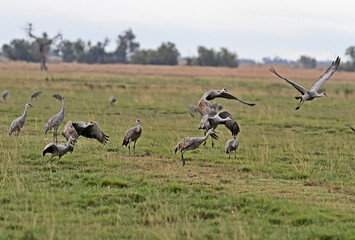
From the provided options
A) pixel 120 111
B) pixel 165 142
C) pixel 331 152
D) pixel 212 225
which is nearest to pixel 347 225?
pixel 212 225

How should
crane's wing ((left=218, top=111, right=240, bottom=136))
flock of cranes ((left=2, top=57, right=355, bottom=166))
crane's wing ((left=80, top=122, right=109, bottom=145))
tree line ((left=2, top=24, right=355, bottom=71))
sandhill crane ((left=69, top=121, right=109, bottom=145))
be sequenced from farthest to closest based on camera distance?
1. tree line ((left=2, top=24, right=355, bottom=71))
2. crane's wing ((left=218, top=111, right=240, bottom=136))
3. crane's wing ((left=80, top=122, right=109, bottom=145))
4. sandhill crane ((left=69, top=121, right=109, bottom=145))
5. flock of cranes ((left=2, top=57, right=355, bottom=166))

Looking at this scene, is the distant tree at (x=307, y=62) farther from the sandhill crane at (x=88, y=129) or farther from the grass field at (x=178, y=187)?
the sandhill crane at (x=88, y=129)

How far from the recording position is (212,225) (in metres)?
6.15

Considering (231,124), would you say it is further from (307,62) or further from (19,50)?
(307,62)

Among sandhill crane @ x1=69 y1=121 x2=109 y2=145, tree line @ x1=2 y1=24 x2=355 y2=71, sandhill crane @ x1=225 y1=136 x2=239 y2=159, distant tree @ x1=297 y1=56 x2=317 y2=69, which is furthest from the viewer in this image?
distant tree @ x1=297 y1=56 x2=317 y2=69

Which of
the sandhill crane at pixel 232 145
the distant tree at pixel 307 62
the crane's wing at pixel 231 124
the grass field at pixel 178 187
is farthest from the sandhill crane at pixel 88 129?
the distant tree at pixel 307 62

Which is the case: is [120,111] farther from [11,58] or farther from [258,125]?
[11,58]

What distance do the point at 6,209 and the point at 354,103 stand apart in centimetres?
2224

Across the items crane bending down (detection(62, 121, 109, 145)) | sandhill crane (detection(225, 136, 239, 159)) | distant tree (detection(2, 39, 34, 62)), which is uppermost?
distant tree (detection(2, 39, 34, 62))

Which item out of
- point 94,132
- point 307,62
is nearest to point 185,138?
point 94,132

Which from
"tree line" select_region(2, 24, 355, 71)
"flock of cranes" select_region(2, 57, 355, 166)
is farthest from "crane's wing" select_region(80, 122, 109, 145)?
"tree line" select_region(2, 24, 355, 71)

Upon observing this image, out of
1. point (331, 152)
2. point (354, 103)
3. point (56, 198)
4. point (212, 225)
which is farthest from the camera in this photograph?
point (354, 103)

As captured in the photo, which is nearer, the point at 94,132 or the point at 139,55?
the point at 94,132

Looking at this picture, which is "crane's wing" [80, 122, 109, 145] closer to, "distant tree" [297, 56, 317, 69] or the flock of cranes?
the flock of cranes
